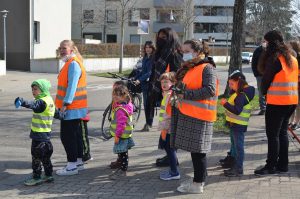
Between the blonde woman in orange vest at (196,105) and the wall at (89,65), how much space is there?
20.8 m

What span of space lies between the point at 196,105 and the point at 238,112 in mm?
963

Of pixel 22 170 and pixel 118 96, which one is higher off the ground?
pixel 118 96

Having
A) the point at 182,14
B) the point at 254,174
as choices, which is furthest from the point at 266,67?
the point at 182,14

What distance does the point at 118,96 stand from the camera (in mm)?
6016

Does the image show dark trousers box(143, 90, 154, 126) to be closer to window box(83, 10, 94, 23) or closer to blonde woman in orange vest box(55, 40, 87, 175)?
blonde woman in orange vest box(55, 40, 87, 175)

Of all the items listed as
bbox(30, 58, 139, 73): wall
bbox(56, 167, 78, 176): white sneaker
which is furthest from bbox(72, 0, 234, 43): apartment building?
bbox(56, 167, 78, 176): white sneaker

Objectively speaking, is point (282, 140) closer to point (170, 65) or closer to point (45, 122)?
point (170, 65)

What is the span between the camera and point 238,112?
19.3 ft

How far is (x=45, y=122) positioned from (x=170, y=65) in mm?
3084

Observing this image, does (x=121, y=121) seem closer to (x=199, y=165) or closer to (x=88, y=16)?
(x=199, y=165)

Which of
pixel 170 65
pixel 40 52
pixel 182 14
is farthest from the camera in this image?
pixel 182 14

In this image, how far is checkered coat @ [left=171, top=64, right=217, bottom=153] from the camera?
16.5 ft

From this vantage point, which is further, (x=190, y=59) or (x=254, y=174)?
(x=254, y=174)

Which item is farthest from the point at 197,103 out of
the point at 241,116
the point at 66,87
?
the point at 66,87
